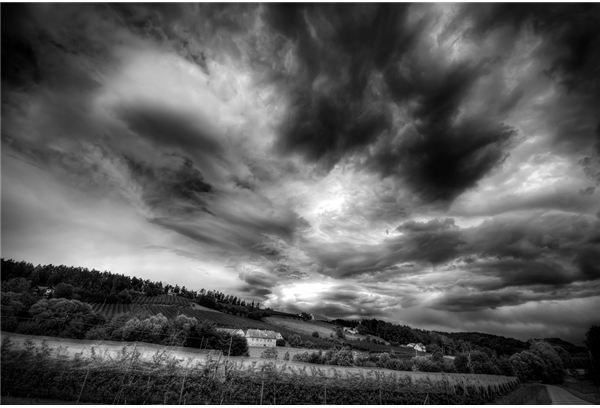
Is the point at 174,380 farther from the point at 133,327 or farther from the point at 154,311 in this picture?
the point at 154,311

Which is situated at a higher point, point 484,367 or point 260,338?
point 260,338

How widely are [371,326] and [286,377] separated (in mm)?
172919

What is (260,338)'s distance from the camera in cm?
7700

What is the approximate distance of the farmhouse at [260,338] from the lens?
75.6 meters

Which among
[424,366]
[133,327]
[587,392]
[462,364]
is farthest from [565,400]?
[133,327]

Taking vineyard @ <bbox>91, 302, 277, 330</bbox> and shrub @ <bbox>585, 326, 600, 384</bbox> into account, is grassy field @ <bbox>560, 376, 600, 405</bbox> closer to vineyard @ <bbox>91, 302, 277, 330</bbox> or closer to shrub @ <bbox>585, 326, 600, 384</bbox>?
shrub @ <bbox>585, 326, 600, 384</bbox>

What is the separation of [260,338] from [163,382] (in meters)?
65.1

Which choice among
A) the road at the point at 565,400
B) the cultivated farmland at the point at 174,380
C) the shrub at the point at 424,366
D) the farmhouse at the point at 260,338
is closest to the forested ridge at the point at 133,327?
the shrub at the point at 424,366

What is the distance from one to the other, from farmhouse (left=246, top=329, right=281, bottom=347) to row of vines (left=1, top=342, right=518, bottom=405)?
5753 cm

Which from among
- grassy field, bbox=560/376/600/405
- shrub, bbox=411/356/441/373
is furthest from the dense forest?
grassy field, bbox=560/376/600/405

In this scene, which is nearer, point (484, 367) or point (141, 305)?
→ point (484, 367)

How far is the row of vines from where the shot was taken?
14.9 meters

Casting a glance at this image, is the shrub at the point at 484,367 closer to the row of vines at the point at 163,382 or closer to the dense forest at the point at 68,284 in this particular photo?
the row of vines at the point at 163,382

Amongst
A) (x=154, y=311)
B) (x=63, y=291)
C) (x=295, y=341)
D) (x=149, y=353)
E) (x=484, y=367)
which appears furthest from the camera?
(x=295, y=341)
